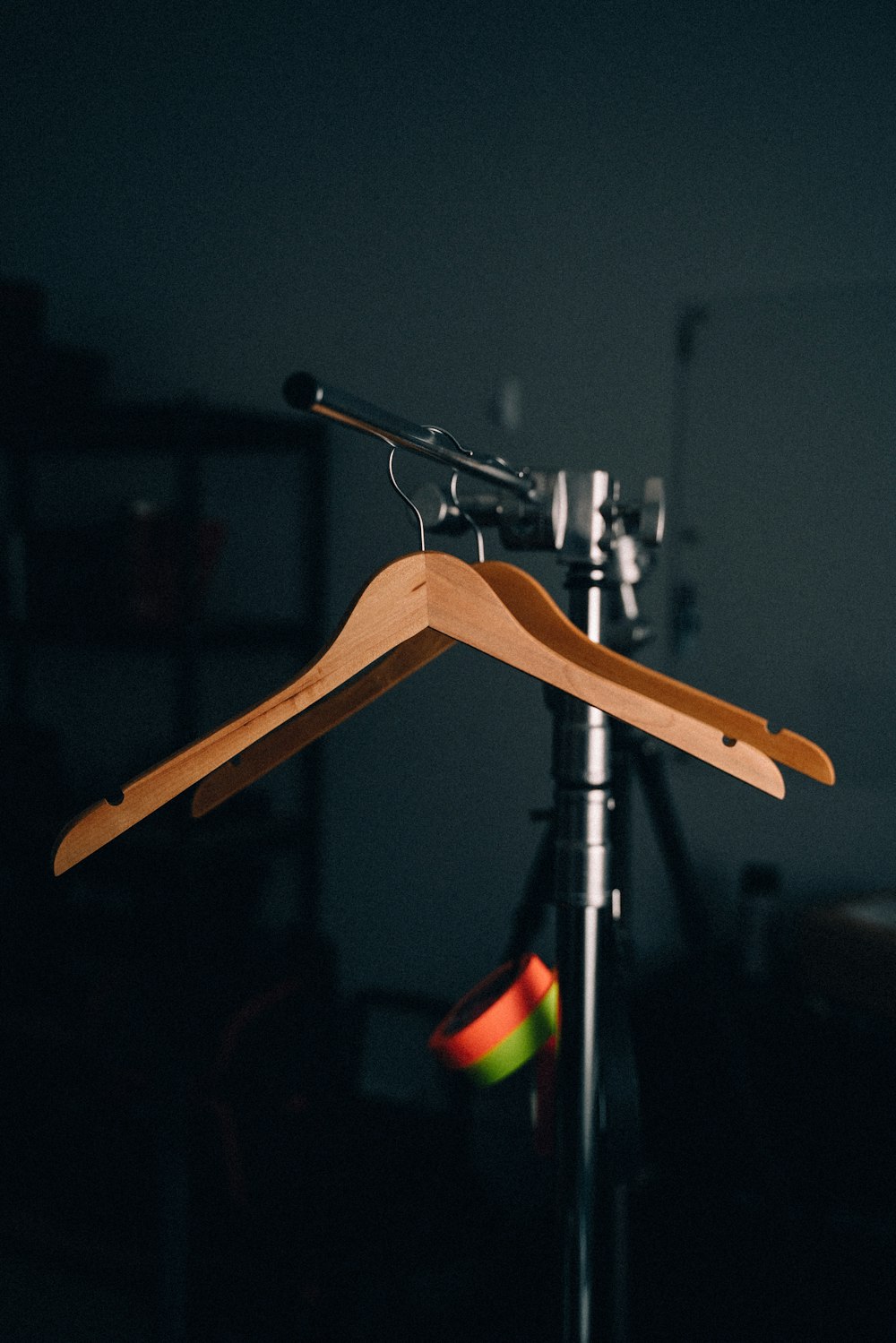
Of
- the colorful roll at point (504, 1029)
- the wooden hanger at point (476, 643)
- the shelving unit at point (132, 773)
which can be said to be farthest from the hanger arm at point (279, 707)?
the shelving unit at point (132, 773)

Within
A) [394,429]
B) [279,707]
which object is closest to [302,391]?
[394,429]

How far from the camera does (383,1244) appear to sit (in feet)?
5.22

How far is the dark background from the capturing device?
192 cm

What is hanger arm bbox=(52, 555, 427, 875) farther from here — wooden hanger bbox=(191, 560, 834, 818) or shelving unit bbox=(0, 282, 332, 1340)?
shelving unit bbox=(0, 282, 332, 1340)

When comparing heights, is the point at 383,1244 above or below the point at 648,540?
below

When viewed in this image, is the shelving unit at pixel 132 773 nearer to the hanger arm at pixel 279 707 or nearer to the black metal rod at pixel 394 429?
the hanger arm at pixel 279 707

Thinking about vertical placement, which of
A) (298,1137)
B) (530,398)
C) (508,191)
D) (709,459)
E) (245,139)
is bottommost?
(298,1137)

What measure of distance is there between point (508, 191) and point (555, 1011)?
1.81 meters

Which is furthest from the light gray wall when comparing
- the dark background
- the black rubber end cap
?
the black rubber end cap

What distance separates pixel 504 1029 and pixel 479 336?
170cm

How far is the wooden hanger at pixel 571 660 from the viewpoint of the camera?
73 cm

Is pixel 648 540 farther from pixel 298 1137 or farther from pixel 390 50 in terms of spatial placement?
pixel 390 50

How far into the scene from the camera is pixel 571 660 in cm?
71

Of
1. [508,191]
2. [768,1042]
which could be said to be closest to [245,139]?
[508,191]
